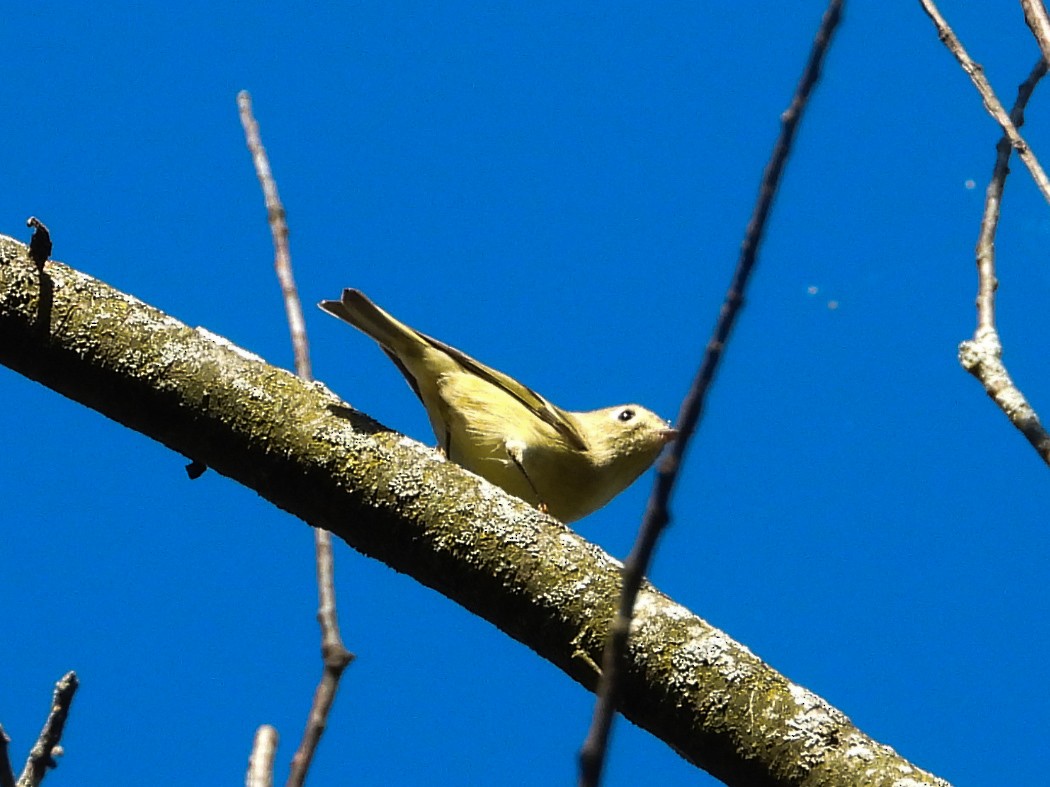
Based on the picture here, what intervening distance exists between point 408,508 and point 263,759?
1008 mm

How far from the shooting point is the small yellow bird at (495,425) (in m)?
4.21

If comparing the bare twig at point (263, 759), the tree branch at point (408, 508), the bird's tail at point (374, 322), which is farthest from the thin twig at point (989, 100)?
the bird's tail at point (374, 322)

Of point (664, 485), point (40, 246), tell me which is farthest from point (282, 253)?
point (664, 485)

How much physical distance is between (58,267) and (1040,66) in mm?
1792

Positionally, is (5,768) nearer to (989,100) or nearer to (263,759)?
(263,759)

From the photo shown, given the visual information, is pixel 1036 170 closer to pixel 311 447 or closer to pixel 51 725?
pixel 311 447

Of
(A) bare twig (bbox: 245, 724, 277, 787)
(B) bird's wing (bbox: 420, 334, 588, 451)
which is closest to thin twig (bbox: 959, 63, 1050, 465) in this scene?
(A) bare twig (bbox: 245, 724, 277, 787)

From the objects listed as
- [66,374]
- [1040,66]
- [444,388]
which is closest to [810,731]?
[1040,66]

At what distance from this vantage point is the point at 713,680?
7.04 ft

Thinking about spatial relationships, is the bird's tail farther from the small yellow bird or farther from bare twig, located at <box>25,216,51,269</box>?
bare twig, located at <box>25,216,51,269</box>

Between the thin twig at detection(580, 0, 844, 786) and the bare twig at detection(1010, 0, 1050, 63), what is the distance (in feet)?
3.56

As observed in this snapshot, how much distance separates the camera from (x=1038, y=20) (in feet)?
6.61

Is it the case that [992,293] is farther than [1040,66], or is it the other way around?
[1040,66]

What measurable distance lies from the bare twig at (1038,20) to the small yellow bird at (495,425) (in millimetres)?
2336
